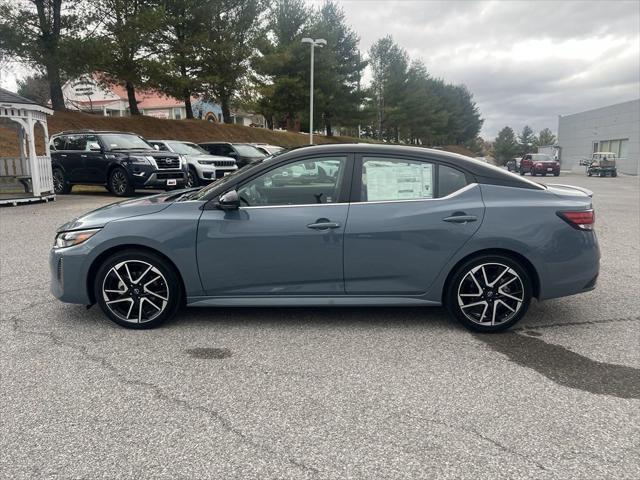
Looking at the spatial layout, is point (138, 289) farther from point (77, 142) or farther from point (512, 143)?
point (512, 143)

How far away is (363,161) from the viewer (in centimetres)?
424

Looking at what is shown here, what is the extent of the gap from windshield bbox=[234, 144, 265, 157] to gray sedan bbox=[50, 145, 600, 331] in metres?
15.4

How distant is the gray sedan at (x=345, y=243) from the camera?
161 inches

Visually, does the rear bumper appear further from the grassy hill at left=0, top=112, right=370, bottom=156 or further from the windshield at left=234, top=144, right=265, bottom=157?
the grassy hill at left=0, top=112, right=370, bottom=156

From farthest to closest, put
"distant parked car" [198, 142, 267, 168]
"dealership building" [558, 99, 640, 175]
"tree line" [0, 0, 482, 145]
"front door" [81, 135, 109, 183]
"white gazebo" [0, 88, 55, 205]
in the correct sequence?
"dealership building" [558, 99, 640, 175]
"tree line" [0, 0, 482, 145]
"distant parked car" [198, 142, 267, 168]
"front door" [81, 135, 109, 183]
"white gazebo" [0, 88, 55, 205]

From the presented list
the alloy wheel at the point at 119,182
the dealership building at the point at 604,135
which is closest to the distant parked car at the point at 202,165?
the alloy wheel at the point at 119,182

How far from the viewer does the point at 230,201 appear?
407 centimetres

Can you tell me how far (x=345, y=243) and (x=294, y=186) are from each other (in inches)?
25.9

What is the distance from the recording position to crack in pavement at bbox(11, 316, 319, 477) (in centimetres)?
251

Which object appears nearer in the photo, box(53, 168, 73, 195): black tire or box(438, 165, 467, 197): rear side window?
box(438, 165, 467, 197): rear side window

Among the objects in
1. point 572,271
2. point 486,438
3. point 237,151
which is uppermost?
point 237,151

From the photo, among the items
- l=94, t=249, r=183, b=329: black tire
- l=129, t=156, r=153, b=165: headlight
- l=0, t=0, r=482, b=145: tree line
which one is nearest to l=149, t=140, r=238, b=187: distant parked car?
l=129, t=156, r=153, b=165: headlight

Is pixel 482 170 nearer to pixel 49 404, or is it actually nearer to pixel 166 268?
pixel 166 268

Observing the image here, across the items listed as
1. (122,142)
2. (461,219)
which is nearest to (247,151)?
(122,142)
